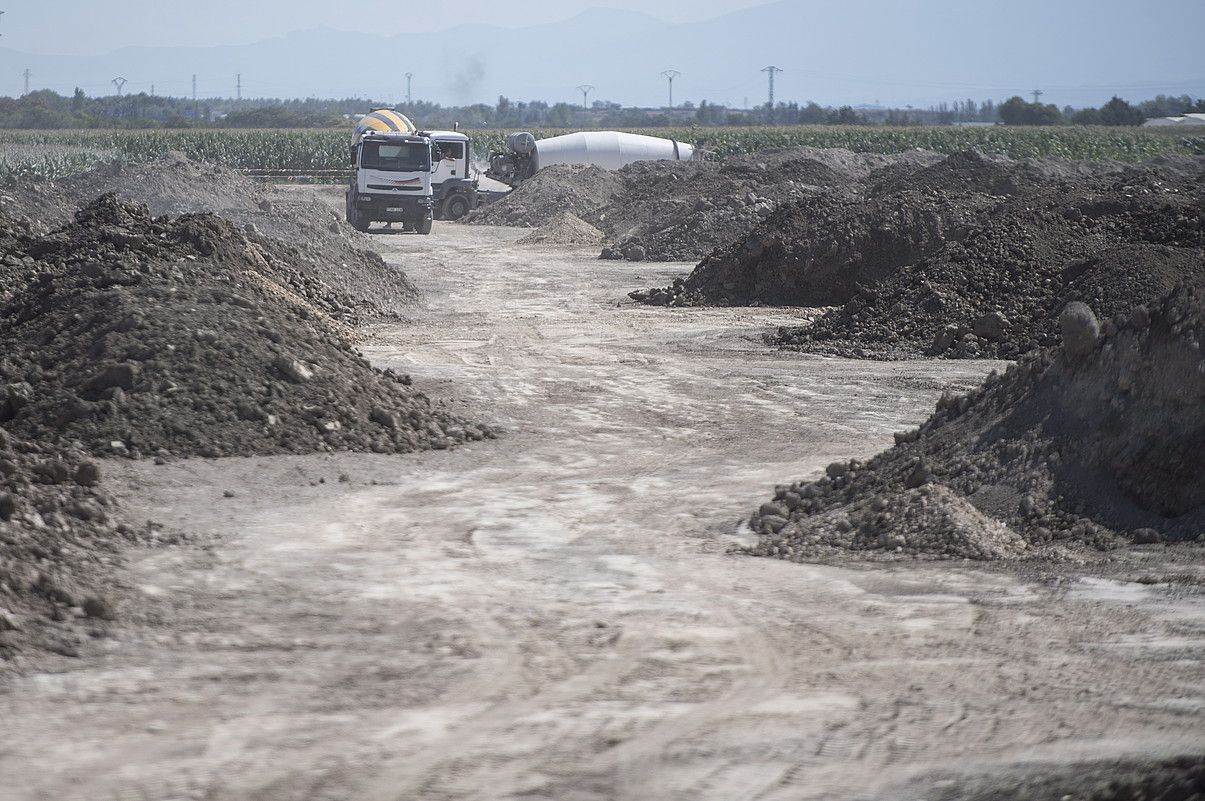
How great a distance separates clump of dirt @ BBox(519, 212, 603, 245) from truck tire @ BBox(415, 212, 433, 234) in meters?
2.59

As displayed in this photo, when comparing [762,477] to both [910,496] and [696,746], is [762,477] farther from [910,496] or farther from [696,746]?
[696,746]

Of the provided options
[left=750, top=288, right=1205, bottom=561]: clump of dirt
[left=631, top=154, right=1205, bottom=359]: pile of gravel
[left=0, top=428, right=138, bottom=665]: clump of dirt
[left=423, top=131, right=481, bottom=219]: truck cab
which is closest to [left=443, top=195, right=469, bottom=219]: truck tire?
[left=423, top=131, right=481, bottom=219]: truck cab

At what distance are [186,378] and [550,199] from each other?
31.1m

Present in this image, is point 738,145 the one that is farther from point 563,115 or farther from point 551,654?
point 563,115

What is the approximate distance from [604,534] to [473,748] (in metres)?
3.62

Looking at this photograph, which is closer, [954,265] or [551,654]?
[551,654]

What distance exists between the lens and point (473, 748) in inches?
213

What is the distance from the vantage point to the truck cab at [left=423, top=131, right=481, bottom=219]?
4031 cm

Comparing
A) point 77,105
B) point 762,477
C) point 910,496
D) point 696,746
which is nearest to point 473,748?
point 696,746

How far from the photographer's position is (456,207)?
4128cm

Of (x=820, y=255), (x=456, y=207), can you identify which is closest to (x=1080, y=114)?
(x=456, y=207)

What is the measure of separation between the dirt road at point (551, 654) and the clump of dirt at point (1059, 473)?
0.49 metres

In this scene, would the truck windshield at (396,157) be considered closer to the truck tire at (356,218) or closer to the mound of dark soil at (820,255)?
the truck tire at (356,218)

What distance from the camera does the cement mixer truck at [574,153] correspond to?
47.4 metres
